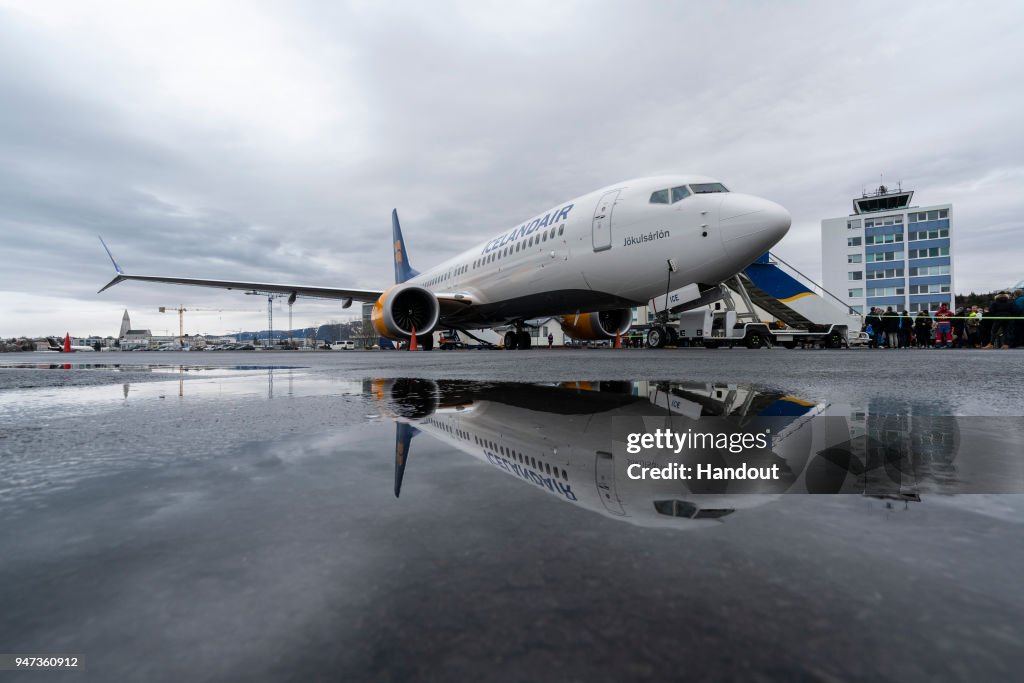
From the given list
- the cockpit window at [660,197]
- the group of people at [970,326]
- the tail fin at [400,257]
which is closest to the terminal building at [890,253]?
the group of people at [970,326]

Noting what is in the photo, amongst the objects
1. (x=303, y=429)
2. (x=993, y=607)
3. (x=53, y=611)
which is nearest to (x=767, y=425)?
(x=993, y=607)

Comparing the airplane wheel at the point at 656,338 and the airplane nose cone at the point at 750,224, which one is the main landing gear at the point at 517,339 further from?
the airplane nose cone at the point at 750,224

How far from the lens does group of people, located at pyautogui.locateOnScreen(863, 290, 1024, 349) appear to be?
557 inches

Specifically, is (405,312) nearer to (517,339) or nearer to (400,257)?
(517,339)

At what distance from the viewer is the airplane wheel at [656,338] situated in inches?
465

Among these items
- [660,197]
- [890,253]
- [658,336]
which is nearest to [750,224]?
[660,197]

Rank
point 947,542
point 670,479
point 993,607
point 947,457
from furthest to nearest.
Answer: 1. point 947,457
2. point 670,479
3. point 947,542
4. point 993,607

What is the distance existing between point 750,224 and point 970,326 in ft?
55.9

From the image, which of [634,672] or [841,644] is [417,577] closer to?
[634,672]

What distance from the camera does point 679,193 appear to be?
883 cm

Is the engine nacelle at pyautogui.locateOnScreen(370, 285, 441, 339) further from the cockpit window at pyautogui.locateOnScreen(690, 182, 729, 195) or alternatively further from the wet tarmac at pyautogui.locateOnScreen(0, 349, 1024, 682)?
the wet tarmac at pyautogui.locateOnScreen(0, 349, 1024, 682)

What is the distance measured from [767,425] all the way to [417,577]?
1.62 m

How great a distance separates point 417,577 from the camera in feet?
2.39

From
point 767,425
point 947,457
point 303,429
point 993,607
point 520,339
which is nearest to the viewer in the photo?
point 993,607
